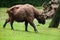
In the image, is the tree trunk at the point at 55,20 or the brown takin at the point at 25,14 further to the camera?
the tree trunk at the point at 55,20

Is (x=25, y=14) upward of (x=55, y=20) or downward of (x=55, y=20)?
upward

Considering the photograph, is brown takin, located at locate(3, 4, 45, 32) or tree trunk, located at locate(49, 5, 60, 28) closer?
brown takin, located at locate(3, 4, 45, 32)

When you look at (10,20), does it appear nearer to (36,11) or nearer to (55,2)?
(36,11)

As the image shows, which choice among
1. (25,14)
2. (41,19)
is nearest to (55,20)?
(41,19)

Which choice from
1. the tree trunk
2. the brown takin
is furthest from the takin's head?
the tree trunk

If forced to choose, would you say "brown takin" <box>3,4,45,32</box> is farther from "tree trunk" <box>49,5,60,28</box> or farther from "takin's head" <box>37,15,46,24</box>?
"tree trunk" <box>49,5,60,28</box>

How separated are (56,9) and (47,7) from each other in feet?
0.85

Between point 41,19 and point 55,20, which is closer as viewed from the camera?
point 41,19

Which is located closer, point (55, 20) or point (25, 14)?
point (25, 14)

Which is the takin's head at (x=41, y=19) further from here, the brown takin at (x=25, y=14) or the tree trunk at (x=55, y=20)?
the tree trunk at (x=55, y=20)

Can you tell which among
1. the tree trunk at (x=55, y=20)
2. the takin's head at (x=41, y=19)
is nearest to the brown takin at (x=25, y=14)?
the takin's head at (x=41, y=19)

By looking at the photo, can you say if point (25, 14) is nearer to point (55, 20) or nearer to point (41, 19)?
point (41, 19)

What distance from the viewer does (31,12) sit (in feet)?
17.3

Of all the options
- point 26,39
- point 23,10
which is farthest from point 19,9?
point 26,39
